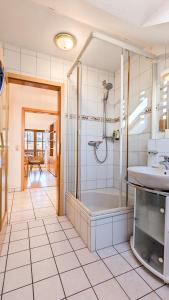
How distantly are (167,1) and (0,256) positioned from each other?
2.68m

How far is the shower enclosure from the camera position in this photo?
159 cm

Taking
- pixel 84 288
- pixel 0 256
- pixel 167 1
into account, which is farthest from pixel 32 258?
pixel 167 1

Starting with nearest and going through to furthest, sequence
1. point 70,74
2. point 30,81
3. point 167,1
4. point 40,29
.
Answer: point 167,1 < point 40,29 < point 30,81 < point 70,74

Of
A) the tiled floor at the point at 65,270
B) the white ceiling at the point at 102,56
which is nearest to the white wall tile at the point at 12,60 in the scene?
the white ceiling at the point at 102,56

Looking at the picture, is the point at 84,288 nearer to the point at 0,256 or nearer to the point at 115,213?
the point at 115,213

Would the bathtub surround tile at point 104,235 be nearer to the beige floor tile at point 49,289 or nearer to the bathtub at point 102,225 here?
the bathtub at point 102,225

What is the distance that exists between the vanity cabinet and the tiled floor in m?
0.09

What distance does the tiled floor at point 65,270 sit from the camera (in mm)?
1028

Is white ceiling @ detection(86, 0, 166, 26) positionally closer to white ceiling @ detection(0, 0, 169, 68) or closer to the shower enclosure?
white ceiling @ detection(0, 0, 169, 68)

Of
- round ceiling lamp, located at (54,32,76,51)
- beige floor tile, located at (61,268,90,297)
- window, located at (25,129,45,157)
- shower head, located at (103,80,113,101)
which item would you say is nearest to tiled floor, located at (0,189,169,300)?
beige floor tile, located at (61,268,90,297)

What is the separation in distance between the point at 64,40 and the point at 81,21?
39 centimetres

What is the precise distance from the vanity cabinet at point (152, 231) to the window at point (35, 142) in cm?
669

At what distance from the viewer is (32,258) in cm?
136

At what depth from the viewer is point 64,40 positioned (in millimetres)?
1836
